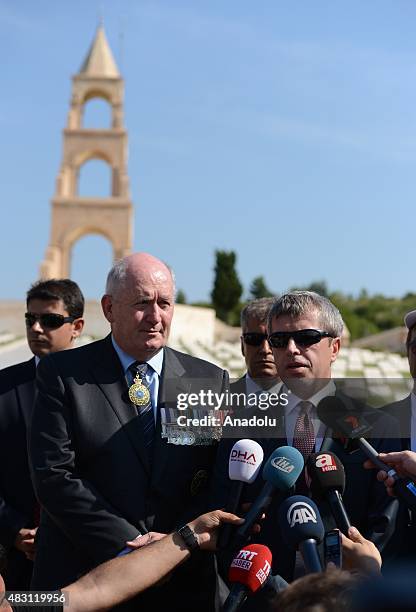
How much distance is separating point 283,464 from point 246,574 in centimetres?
42

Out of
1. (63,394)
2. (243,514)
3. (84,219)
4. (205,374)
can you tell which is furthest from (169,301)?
(84,219)

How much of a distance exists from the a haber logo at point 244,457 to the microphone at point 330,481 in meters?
0.21

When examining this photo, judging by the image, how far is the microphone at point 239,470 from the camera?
2.72m

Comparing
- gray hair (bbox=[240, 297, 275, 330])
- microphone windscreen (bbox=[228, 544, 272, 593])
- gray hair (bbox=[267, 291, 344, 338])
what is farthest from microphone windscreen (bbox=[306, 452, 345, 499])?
gray hair (bbox=[240, 297, 275, 330])

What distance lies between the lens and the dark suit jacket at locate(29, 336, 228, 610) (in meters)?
2.98

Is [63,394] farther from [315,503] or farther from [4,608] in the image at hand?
[315,503]

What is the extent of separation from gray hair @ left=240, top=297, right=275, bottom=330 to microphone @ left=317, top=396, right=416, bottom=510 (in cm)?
168

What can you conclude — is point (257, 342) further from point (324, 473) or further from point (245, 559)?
point (245, 559)

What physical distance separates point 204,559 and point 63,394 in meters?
0.90

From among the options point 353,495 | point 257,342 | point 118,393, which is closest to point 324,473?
point 353,495

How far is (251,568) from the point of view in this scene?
233 centimetres

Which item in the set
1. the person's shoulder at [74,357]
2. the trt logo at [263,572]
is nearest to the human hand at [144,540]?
the trt logo at [263,572]

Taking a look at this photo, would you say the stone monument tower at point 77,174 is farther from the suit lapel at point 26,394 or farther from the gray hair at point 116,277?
the gray hair at point 116,277

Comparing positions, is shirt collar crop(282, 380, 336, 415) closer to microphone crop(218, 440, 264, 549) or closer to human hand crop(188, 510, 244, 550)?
microphone crop(218, 440, 264, 549)
